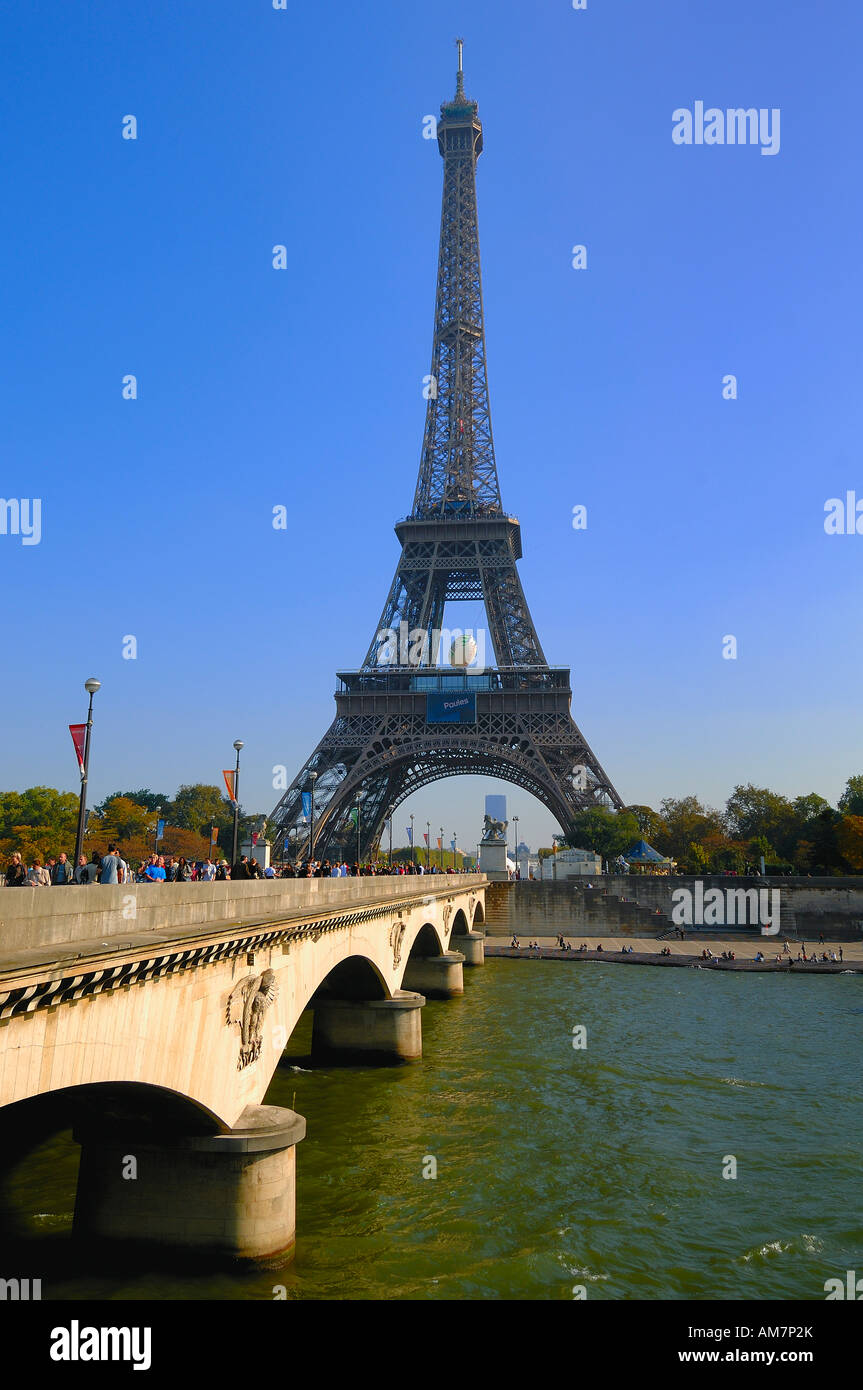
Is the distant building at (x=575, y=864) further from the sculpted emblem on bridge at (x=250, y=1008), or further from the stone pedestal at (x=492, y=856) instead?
the sculpted emblem on bridge at (x=250, y=1008)

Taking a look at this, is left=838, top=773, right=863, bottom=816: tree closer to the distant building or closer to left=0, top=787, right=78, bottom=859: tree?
the distant building

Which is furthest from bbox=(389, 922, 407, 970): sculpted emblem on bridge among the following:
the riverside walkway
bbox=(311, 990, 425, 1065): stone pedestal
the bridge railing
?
the riverside walkway

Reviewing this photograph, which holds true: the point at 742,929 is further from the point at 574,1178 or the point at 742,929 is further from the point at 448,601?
the point at 574,1178

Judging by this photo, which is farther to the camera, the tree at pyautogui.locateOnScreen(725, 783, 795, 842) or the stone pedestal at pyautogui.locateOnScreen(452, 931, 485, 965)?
the tree at pyautogui.locateOnScreen(725, 783, 795, 842)

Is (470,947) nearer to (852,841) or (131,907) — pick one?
(852,841)
